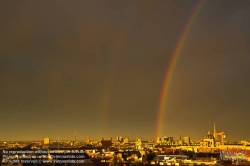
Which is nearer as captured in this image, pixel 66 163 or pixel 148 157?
pixel 66 163

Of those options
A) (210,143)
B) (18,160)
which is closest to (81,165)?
(18,160)

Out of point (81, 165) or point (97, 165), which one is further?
point (97, 165)

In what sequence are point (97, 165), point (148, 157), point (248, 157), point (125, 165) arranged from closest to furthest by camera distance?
point (125, 165) < point (97, 165) < point (148, 157) < point (248, 157)

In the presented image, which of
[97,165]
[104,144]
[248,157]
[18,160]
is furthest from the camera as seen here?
[104,144]

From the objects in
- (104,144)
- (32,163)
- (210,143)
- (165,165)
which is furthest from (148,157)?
(104,144)

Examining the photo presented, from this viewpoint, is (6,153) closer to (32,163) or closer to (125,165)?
(32,163)

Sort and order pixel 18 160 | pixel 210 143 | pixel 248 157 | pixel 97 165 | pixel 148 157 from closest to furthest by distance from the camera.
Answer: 1. pixel 18 160
2. pixel 97 165
3. pixel 148 157
4. pixel 248 157
5. pixel 210 143

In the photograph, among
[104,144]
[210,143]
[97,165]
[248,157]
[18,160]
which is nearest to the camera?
[18,160]

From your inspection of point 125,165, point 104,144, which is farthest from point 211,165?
point 104,144

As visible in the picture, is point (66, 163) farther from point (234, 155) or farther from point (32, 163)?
point (234, 155)
